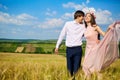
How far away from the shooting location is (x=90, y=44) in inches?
145

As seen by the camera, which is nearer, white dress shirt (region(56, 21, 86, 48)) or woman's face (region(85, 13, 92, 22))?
woman's face (region(85, 13, 92, 22))

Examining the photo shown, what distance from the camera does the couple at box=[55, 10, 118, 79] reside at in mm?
3658

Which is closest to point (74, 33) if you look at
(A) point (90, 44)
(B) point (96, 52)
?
(A) point (90, 44)

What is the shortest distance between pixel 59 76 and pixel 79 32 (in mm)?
712

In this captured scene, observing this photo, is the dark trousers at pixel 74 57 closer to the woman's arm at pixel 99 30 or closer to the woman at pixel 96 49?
the woman at pixel 96 49

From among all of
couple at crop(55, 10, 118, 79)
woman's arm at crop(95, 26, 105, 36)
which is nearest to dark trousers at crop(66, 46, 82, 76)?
couple at crop(55, 10, 118, 79)

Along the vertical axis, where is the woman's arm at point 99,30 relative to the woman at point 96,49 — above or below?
above

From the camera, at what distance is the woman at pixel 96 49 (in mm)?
3656

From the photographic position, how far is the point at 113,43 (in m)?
3.79

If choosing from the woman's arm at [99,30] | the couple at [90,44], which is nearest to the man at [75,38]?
the couple at [90,44]

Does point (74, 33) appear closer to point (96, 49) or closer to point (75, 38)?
point (75, 38)

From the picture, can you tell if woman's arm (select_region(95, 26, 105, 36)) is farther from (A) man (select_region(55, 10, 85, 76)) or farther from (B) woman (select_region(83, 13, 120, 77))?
(A) man (select_region(55, 10, 85, 76))

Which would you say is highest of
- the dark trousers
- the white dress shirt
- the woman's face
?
the woman's face

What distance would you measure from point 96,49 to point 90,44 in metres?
0.09
